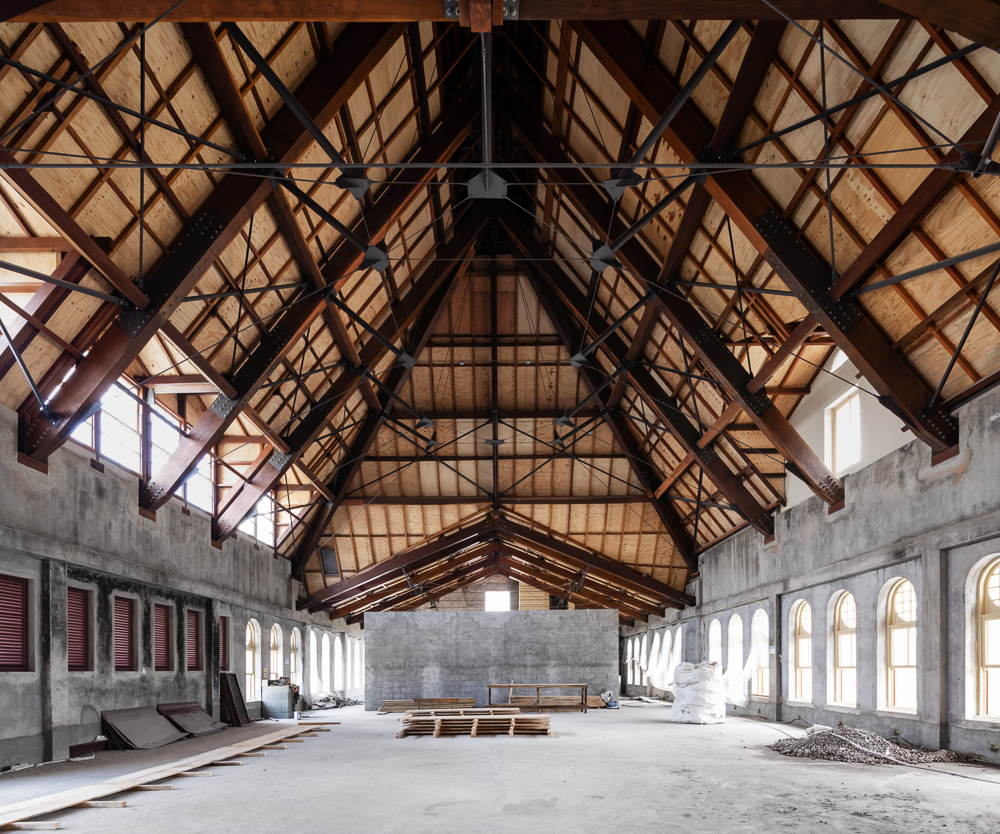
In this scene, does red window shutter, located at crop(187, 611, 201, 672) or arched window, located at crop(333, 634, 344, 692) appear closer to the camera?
red window shutter, located at crop(187, 611, 201, 672)

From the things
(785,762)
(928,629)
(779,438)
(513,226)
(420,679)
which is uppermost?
(513,226)

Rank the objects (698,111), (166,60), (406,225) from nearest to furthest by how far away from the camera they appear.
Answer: (166,60)
(698,111)
(406,225)

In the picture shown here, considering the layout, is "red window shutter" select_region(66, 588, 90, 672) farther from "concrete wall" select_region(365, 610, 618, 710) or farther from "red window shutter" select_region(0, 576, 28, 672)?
"concrete wall" select_region(365, 610, 618, 710)

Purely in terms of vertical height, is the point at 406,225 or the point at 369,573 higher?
the point at 406,225

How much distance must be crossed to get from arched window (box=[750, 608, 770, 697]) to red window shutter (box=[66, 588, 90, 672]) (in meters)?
17.3

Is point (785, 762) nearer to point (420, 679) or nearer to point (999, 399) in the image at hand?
point (999, 399)

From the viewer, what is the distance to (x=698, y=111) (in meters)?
13.7

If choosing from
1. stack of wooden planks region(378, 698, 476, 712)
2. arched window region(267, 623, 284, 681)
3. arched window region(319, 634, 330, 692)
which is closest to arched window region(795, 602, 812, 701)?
stack of wooden planks region(378, 698, 476, 712)

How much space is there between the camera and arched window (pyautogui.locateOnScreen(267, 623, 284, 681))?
94.4 feet

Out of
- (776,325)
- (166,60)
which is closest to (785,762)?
(776,325)

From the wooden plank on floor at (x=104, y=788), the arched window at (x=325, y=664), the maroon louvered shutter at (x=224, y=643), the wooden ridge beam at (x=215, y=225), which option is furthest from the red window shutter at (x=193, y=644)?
the arched window at (x=325, y=664)

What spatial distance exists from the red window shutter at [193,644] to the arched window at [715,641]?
16540 mm

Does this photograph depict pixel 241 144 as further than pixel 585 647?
No

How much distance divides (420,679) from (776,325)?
20.4 metres
